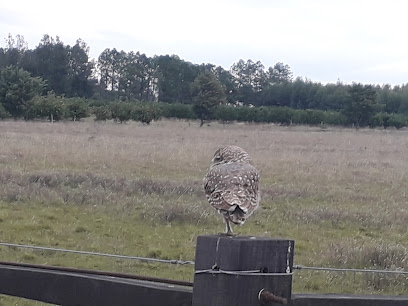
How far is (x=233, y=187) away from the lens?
3309 mm

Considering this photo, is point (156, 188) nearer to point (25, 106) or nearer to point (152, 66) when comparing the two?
point (25, 106)

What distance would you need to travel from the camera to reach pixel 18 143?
25.5 m

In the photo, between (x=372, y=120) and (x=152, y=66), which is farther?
(x=152, y=66)

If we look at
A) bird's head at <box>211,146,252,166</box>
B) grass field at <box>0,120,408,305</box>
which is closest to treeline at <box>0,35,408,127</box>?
grass field at <box>0,120,408,305</box>

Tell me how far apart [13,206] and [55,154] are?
843 centimetres

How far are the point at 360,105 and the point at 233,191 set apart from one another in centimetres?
7162

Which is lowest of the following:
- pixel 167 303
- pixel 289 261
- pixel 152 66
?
pixel 167 303

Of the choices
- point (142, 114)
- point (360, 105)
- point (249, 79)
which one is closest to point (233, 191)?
point (142, 114)

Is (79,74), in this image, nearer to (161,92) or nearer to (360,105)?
(161,92)

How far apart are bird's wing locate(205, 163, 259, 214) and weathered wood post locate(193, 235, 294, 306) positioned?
55 centimetres

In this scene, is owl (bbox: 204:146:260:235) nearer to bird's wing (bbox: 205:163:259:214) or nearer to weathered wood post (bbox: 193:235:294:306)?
bird's wing (bbox: 205:163:259:214)

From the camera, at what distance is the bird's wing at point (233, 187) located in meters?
3.19

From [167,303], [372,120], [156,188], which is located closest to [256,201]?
[167,303]

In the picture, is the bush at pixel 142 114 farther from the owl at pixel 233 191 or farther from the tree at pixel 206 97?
the owl at pixel 233 191
